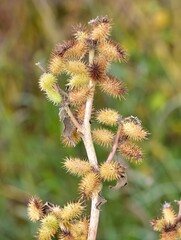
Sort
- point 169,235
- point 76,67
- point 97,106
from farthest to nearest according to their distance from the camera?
1. point 97,106
2. point 76,67
3. point 169,235

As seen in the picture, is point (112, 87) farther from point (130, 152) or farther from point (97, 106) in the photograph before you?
point (97, 106)

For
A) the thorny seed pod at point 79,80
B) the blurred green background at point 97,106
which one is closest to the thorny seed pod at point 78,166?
the thorny seed pod at point 79,80

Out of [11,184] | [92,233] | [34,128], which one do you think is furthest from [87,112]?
[34,128]

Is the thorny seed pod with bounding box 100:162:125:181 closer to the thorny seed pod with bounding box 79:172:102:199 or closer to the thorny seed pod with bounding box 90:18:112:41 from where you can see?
the thorny seed pod with bounding box 79:172:102:199

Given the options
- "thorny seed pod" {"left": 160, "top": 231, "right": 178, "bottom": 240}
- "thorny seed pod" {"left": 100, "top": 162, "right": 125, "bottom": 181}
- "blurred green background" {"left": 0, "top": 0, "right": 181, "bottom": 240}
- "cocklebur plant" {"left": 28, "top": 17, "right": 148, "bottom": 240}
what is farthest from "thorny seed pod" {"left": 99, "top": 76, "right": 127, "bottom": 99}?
"blurred green background" {"left": 0, "top": 0, "right": 181, "bottom": 240}

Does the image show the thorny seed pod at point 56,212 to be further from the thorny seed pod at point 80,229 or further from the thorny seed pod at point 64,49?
the thorny seed pod at point 64,49

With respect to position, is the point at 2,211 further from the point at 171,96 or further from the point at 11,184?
the point at 171,96

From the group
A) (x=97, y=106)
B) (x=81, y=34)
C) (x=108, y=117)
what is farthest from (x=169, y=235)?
(x=97, y=106)
